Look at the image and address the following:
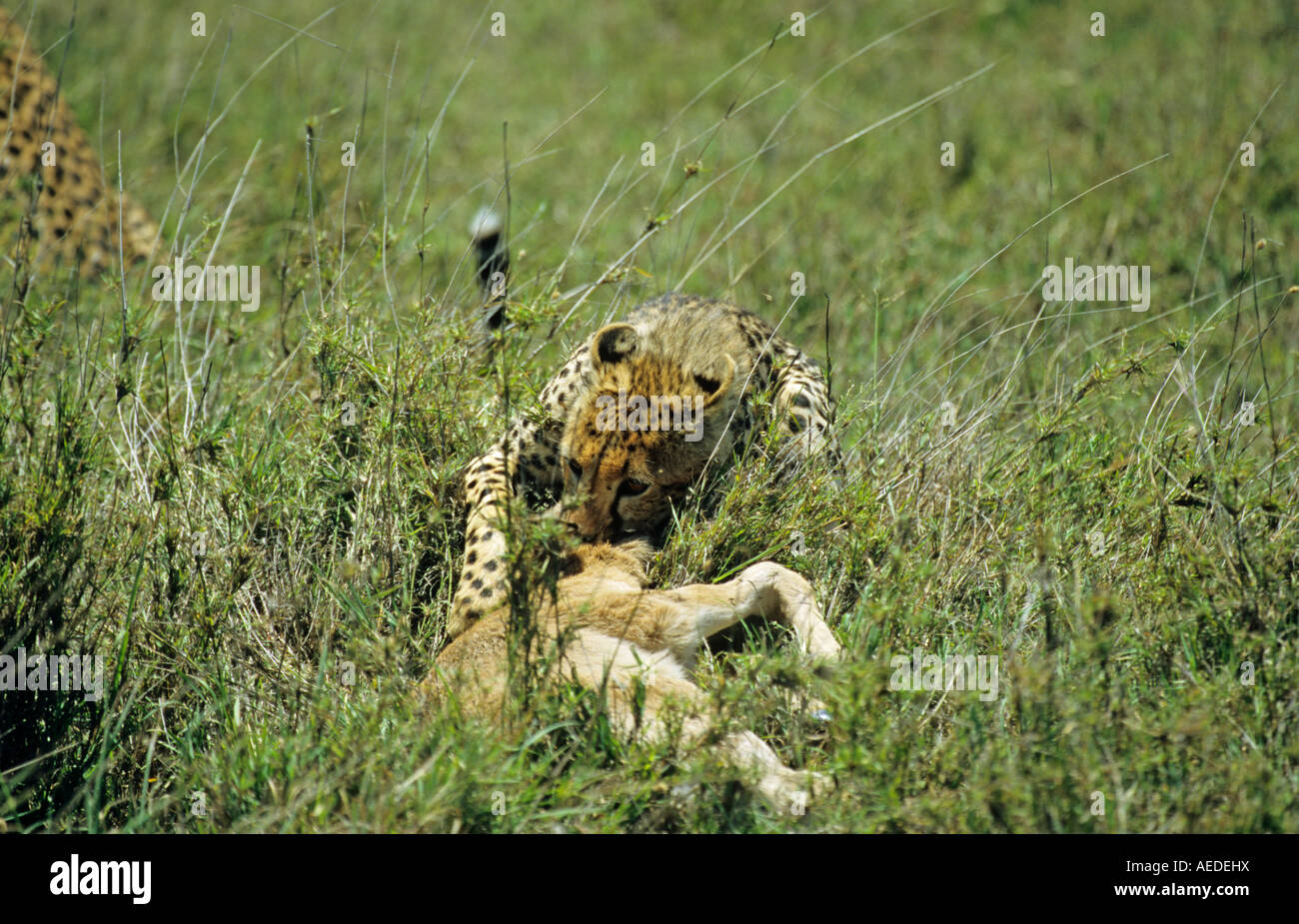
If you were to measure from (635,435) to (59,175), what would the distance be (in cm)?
409

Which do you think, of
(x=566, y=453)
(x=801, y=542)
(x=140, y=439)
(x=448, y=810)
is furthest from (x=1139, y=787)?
(x=140, y=439)

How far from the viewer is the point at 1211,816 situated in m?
2.65

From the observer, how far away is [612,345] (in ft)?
13.8

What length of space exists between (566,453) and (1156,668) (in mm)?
2098

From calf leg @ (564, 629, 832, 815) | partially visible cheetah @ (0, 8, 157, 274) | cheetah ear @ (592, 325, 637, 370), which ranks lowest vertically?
calf leg @ (564, 629, 832, 815)

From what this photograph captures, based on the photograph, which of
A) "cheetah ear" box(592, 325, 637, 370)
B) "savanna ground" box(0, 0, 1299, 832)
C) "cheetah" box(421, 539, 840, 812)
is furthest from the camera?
"cheetah ear" box(592, 325, 637, 370)

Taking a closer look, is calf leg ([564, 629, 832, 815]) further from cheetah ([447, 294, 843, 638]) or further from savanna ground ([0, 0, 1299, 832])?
cheetah ([447, 294, 843, 638])

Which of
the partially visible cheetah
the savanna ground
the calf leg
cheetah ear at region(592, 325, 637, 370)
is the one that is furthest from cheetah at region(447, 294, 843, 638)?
the partially visible cheetah

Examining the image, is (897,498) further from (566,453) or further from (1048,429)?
(566,453)

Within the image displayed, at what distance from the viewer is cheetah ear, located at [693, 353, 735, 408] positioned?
13.7ft

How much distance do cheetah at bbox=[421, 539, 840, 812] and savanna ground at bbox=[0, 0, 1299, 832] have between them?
9 cm

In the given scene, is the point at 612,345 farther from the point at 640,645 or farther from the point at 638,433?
the point at 640,645

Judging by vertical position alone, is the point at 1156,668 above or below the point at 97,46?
below

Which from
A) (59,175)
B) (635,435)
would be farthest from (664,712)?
(59,175)
